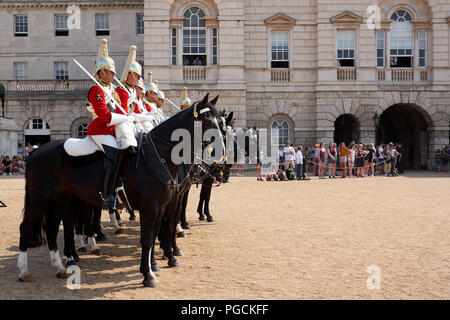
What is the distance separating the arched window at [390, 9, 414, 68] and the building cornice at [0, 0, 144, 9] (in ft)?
63.0

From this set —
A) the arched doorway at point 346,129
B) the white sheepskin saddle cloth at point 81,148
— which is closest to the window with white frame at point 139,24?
the arched doorway at point 346,129

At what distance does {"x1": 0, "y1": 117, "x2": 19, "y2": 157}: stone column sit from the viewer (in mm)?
23969

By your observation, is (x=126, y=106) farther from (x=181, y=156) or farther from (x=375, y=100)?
(x=375, y=100)

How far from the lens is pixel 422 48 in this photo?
27766 mm

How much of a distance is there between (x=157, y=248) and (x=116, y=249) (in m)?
0.80

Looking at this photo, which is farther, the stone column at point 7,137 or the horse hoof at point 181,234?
the stone column at point 7,137

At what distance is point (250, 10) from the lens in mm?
27516

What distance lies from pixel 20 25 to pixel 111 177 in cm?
3438

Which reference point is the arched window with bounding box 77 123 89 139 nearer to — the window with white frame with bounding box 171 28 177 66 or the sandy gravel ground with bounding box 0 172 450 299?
the window with white frame with bounding box 171 28 177 66

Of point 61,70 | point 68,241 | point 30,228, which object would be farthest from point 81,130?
point 30,228

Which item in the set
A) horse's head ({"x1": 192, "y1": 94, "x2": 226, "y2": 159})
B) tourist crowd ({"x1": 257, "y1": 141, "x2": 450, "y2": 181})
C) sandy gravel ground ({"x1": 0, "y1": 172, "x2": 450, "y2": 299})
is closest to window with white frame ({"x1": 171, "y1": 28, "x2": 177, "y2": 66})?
tourist crowd ({"x1": 257, "y1": 141, "x2": 450, "y2": 181})

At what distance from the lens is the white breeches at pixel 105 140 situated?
19.9 feet

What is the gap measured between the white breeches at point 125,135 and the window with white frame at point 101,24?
31.3 meters

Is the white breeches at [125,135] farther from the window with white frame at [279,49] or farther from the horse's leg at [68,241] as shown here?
the window with white frame at [279,49]
